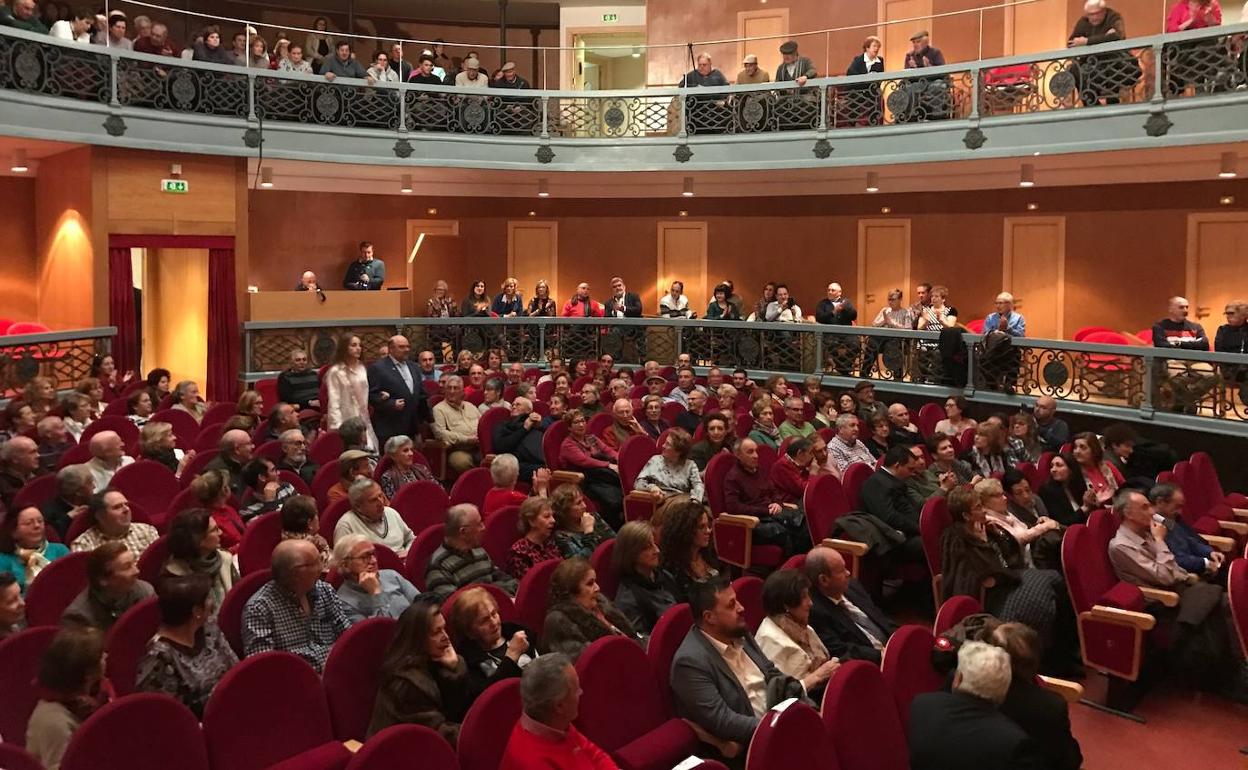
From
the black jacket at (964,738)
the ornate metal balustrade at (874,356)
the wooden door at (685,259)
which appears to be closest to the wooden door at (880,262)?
the wooden door at (685,259)

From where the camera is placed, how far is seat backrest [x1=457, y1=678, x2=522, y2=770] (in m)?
3.34

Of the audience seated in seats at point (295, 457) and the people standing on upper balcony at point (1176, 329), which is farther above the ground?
the people standing on upper balcony at point (1176, 329)

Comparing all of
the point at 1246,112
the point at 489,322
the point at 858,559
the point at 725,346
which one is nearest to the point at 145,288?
the point at 489,322

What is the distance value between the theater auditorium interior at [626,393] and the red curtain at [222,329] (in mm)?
58

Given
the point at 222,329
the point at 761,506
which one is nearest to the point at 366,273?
the point at 222,329

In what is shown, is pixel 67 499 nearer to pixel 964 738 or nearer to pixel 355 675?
→ pixel 355 675

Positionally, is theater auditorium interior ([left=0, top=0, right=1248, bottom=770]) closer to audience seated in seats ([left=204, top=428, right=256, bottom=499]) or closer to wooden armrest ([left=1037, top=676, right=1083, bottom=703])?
audience seated in seats ([left=204, top=428, right=256, bottom=499])

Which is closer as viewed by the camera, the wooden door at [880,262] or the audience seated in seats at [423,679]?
the audience seated in seats at [423,679]

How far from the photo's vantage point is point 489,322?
561 inches

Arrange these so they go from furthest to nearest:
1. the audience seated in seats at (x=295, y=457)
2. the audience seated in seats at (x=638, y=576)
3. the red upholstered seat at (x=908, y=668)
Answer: the audience seated in seats at (x=295, y=457) < the audience seated in seats at (x=638, y=576) < the red upholstered seat at (x=908, y=668)

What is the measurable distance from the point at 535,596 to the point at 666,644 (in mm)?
751

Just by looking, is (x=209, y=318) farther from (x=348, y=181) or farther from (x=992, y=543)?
(x=992, y=543)

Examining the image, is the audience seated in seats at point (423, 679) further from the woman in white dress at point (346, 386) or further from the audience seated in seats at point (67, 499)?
the woman in white dress at point (346, 386)

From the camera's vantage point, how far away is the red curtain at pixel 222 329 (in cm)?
1246
